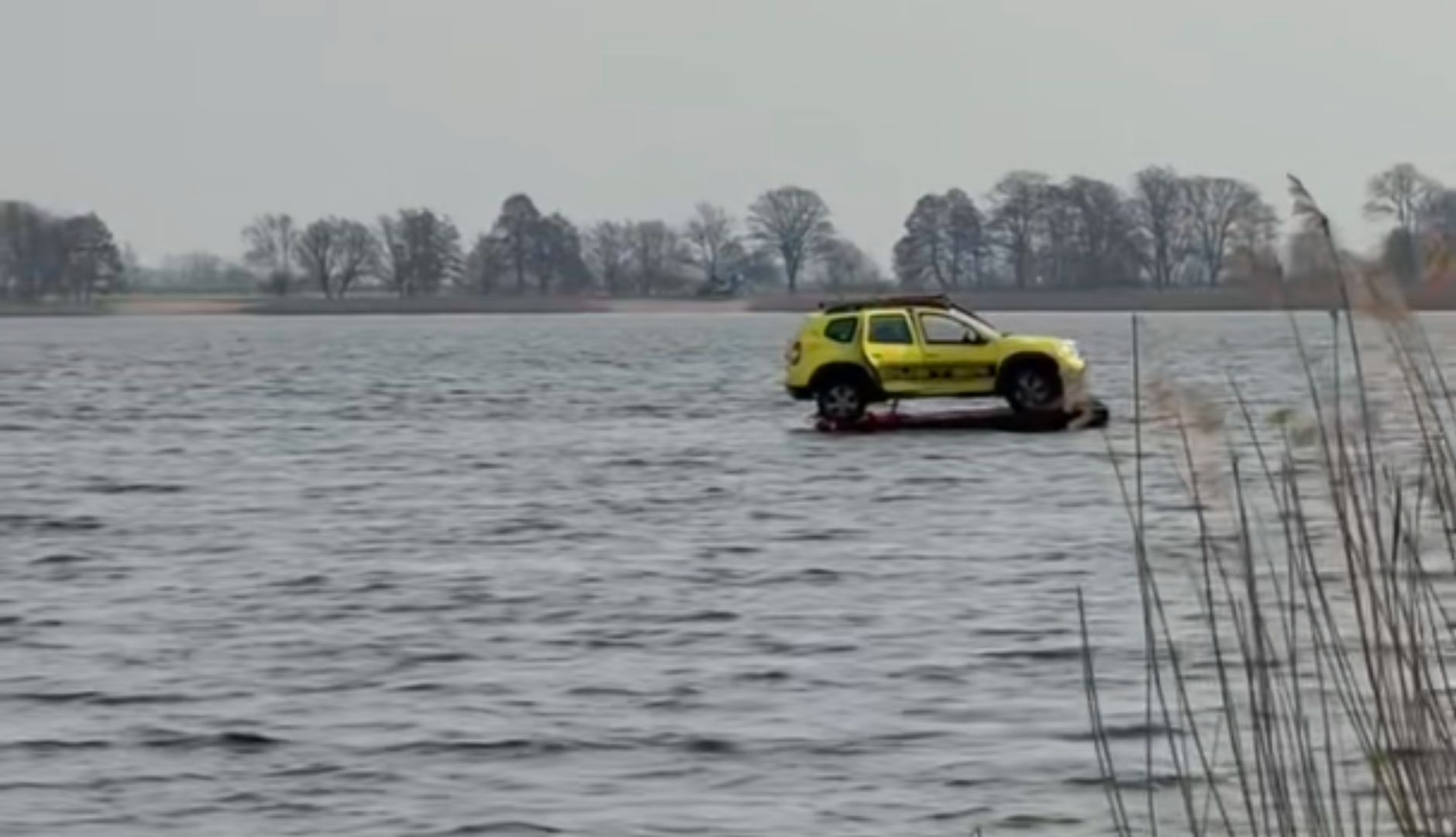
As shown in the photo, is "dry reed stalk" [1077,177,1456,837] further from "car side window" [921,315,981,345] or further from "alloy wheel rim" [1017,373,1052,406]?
"car side window" [921,315,981,345]

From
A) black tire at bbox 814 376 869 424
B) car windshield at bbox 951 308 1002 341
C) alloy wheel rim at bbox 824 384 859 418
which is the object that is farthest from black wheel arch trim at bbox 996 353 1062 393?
alloy wheel rim at bbox 824 384 859 418

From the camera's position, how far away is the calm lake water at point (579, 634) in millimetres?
15125

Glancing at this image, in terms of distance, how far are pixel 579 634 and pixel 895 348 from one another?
2410cm

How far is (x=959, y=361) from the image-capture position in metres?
45.3

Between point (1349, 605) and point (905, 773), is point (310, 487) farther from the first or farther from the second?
point (1349, 605)

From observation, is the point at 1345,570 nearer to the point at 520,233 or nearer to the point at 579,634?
the point at 579,634

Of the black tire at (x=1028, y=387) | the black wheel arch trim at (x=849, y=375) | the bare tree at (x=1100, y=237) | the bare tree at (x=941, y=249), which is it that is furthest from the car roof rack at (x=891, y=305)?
the bare tree at (x=941, y=249)

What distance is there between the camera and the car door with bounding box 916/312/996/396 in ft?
148

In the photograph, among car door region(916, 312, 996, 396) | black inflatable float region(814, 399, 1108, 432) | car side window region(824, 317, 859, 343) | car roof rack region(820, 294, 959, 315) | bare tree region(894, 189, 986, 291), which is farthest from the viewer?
bare tree region(894, 189, 986, 291)

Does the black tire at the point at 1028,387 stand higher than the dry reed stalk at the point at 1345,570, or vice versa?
the dry reed stalk at the point at 1345,570

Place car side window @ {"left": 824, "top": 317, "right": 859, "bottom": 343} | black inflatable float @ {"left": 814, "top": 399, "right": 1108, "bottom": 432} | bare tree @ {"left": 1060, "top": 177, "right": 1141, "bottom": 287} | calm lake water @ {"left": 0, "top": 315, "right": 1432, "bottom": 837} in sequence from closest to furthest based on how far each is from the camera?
calm lake water @ {"left": 0, "top": 315, "right": 1432, "bottom": 837} < car side window @ {"left": 824, "top": 317, "right": 859, "bottom": 343} < black inflatable float @ {"left": 814, "top": 399, "right": 1108, "bottom": 432} < bare tree @ {"left": 1060, "top": 177, "right": 1141, "bottom": 287}

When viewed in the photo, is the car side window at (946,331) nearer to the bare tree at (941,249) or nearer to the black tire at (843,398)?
the black tire at (843,398)

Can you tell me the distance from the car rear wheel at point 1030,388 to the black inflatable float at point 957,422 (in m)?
0.21

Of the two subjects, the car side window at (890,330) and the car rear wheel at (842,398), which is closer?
the car side window at (890,330)
